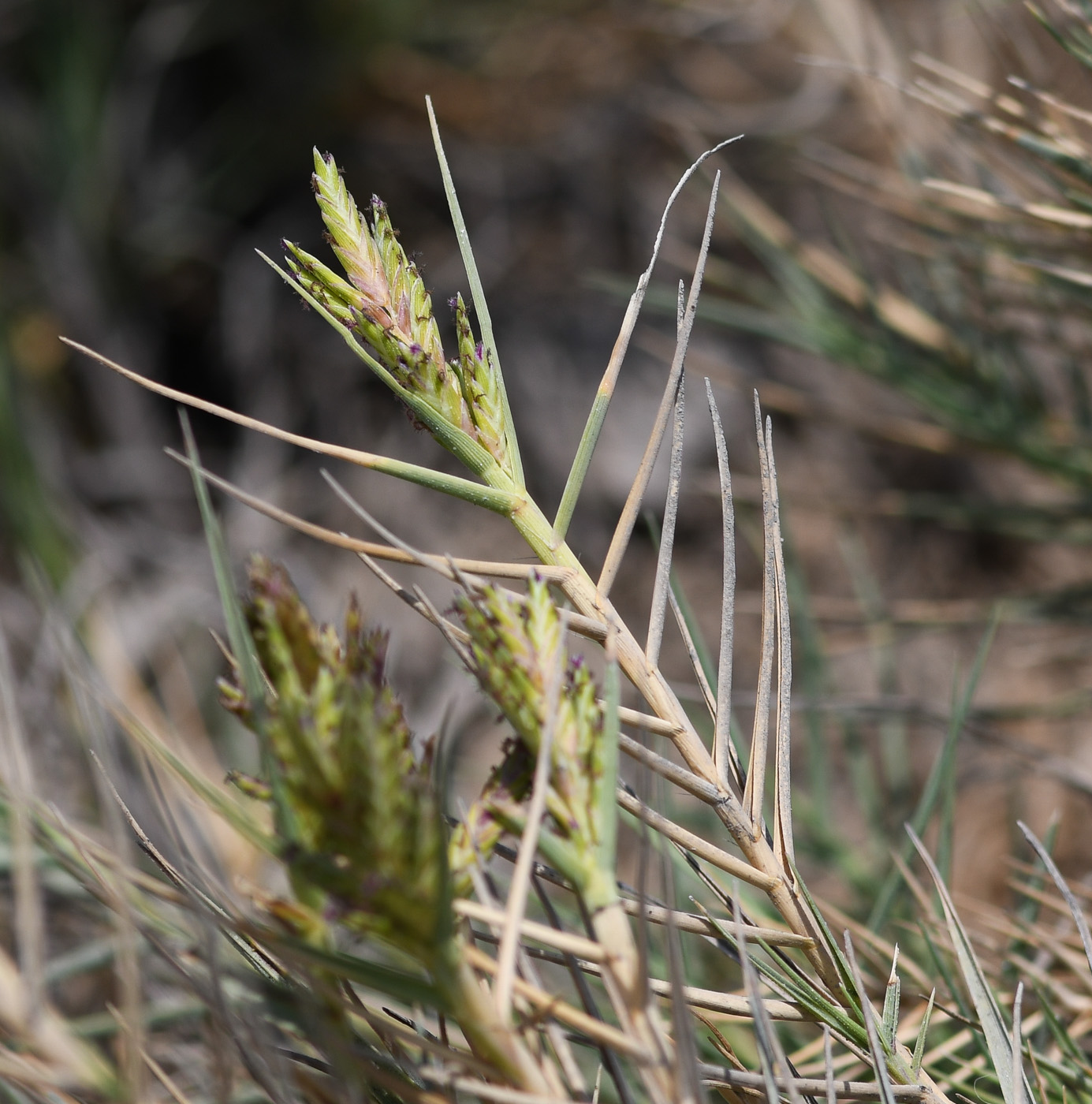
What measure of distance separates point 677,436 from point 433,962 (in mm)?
115

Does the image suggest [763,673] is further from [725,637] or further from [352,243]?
[352,243]

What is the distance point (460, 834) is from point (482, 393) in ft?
0.29

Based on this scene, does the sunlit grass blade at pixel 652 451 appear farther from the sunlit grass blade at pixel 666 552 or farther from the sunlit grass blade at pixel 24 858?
the sunlit grass blade at pixel 24 858

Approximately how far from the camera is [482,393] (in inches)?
7.5

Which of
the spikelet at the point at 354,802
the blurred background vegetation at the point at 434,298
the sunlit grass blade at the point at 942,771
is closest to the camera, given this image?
the spikelet at the point at 354,802

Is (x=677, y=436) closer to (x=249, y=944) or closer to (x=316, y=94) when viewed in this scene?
(x=249, y=944)

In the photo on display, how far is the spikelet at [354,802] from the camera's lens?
0.44 ft

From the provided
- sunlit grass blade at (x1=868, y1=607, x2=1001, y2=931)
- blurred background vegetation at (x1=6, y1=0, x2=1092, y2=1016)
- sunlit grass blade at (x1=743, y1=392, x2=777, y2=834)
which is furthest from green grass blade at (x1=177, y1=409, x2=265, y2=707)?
blurred background vegetation at (x1=6, y1=0, x2=1092, y2=1016)

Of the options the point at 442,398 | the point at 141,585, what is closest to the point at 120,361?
the point at 141,585

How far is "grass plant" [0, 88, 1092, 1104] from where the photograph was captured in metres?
0.14

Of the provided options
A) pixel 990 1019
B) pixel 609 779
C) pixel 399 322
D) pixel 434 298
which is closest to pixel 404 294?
pixel 399 322

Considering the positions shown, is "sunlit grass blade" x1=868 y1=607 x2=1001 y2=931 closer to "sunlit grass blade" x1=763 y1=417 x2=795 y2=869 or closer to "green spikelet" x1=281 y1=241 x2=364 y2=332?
"sunlit grass blade" x1=763 y1=417 x2=795 y2=869

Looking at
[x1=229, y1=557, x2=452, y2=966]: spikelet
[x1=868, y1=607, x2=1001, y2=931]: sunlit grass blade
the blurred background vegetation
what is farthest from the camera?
the blurred background vegetation

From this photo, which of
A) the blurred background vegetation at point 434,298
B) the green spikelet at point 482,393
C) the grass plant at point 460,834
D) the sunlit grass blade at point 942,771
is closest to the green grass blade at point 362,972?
the grass plant at point 460,834
